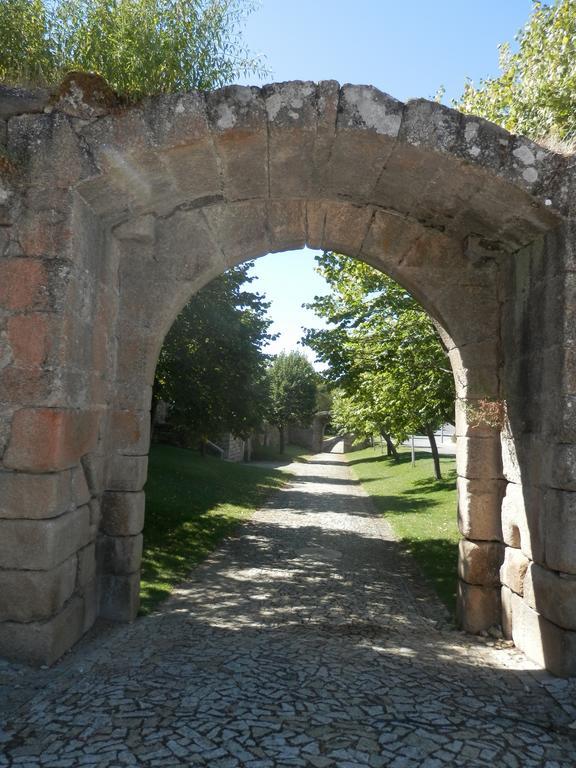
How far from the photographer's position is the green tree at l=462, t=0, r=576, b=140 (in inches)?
239

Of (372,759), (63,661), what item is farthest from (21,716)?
(372,759)

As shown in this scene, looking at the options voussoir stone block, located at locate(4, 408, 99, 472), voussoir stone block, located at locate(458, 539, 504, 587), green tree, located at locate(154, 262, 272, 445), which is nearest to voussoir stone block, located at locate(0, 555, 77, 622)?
voussoir stone block, located at locate(4, 408, 99, 472)

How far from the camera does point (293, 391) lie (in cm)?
4053

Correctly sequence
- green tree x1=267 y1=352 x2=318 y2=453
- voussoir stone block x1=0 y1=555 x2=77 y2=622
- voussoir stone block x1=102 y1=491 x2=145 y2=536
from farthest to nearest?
green tree x1=267 y1=352 x2=318 y2=453
voussoir stone block x1=102 y1=491 x2=145 y2=536
voussoir stone block x1=0 y1=555 x2=77 y2=622

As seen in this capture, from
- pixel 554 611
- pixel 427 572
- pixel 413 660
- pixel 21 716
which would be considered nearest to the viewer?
pixel 21 716

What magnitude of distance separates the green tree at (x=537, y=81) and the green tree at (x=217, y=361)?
18.0ft

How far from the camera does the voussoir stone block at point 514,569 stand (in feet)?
13.8

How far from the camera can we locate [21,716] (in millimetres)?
3023

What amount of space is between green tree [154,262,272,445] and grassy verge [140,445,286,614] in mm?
1425

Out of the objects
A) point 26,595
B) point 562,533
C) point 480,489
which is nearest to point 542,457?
point 562,533

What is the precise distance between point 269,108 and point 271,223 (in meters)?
1.13

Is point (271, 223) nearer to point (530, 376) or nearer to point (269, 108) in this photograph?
point (269, 108)

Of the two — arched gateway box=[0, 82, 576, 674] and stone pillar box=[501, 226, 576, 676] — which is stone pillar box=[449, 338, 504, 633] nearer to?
arched gateway box=[0, 82, 576, 674]

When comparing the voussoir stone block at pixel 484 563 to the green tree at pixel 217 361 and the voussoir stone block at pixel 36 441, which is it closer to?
the voussoir stone block at pixel 36 441
